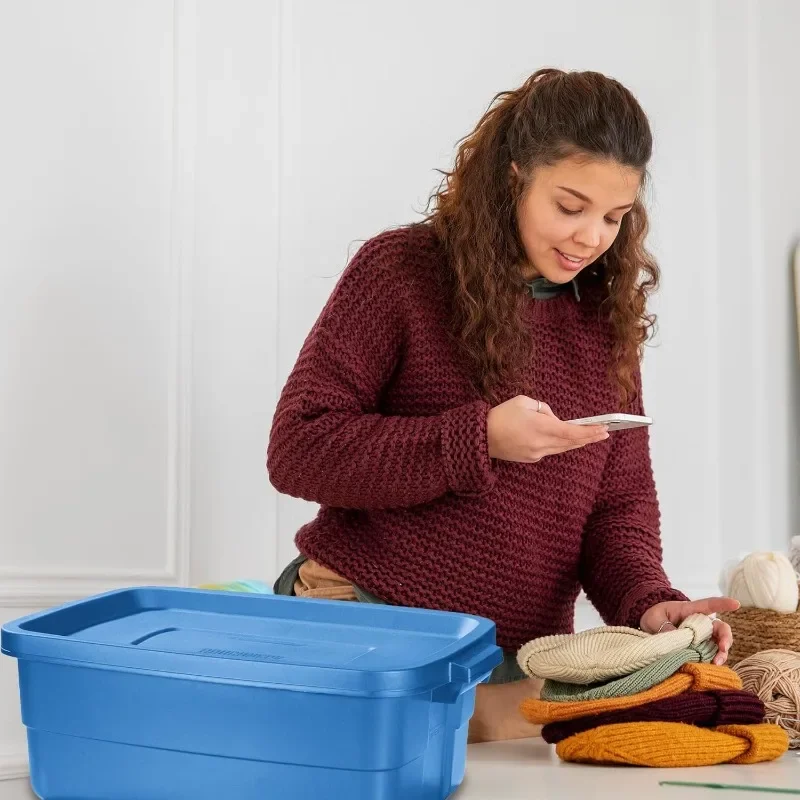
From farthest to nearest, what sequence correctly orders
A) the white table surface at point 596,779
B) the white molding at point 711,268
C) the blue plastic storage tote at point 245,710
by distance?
1. the white molding at point 711,268
2. the white table surface at point 596,779
3. the blue plastic storage tote at point 245,710

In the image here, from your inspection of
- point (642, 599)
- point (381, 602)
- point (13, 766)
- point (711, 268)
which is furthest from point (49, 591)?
point (711, 268)

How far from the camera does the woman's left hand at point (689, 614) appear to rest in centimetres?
119

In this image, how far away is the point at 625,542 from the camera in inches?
53.8

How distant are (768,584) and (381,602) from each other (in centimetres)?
50

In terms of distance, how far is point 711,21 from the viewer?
7.80ft

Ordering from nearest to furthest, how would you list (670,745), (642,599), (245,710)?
(245,710)
(670,745)
(642,599)

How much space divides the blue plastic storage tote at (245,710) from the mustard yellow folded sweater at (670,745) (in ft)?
0.52

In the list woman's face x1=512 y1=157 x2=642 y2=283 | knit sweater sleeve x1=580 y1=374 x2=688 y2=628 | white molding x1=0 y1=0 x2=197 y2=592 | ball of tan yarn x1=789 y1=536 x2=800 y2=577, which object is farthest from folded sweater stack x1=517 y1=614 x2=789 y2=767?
white molding x1=0 y1=0 x2=197 y2=592

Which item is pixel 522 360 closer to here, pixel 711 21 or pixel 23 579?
pixel 23 579

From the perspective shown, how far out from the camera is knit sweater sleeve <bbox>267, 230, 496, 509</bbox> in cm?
117

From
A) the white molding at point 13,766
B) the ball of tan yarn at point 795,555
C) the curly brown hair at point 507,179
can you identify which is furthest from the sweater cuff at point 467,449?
the white molding at point 13,766

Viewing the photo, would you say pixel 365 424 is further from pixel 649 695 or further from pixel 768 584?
pixel 768 584

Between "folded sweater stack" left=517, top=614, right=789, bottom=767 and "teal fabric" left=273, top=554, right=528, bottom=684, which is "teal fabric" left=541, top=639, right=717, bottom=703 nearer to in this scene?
"folded sweater stack" left=517, top=614, right=789, bottom=767

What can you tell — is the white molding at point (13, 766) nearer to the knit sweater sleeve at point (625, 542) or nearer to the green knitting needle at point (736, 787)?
the knit sweater sleeve at point (625, 542)
